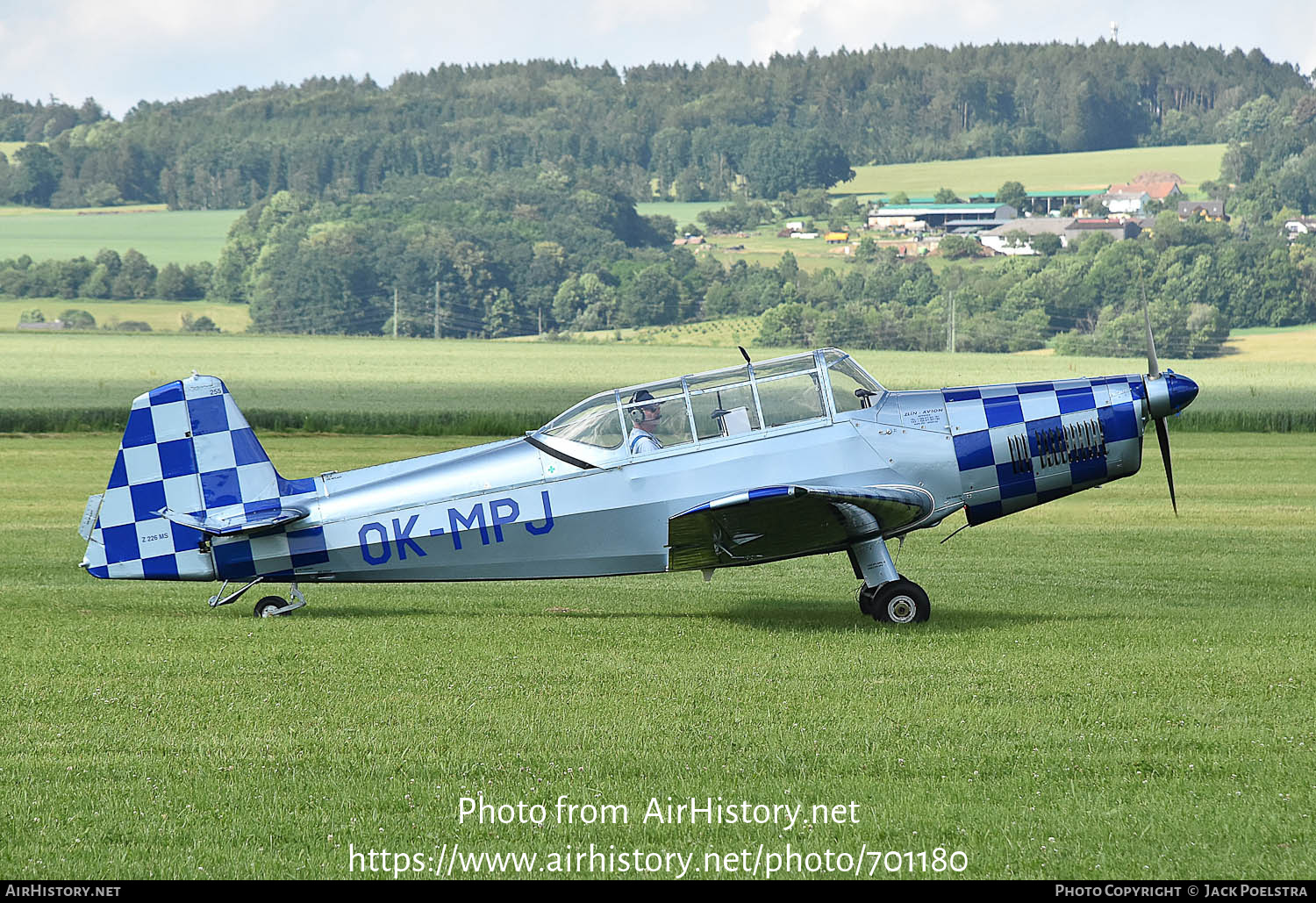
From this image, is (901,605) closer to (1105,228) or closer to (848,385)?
(848,385)

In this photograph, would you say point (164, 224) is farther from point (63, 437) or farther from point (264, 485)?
point (264, 485)

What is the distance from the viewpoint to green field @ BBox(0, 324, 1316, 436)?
39.3 m

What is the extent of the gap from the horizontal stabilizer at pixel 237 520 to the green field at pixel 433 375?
25729 mm

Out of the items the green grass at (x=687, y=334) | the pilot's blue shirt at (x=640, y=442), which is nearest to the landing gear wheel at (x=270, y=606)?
the pilot's blue shirt at (x=640, y=442)

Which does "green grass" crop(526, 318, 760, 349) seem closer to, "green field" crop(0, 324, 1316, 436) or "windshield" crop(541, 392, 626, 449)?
"green field" crop(0, 324, 1316, 436)

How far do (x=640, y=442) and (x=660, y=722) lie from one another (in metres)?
4.05

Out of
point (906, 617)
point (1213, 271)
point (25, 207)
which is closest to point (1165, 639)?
point (906, 617)

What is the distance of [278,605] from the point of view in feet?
40.0

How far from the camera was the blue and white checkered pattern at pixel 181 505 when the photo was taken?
11766 mm

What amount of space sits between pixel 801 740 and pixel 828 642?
10.7 feet

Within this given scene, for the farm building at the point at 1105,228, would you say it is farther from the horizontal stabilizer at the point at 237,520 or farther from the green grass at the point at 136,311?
the horizontal stabilizer at the point at 237,520

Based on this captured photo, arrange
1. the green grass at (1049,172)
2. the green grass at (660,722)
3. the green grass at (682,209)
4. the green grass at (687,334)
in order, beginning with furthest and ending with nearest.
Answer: the green grass at (1049,172), the green grass at (682,209), the green grass at (687,334), the green grass at (660,722)

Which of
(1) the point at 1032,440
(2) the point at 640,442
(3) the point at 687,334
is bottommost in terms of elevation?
(3) the point at 687,334

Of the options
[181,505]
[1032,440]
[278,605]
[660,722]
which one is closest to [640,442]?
[1032,440]
